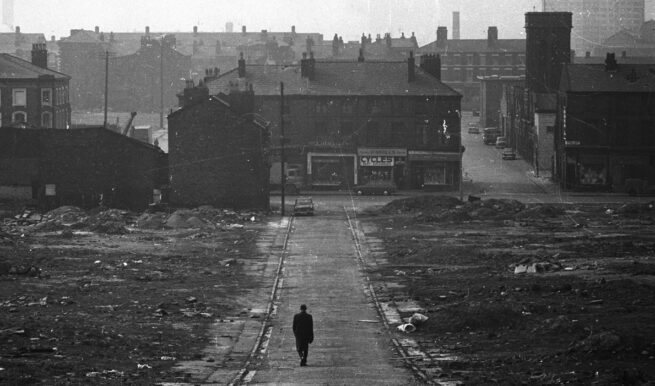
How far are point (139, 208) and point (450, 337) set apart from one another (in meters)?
45.3

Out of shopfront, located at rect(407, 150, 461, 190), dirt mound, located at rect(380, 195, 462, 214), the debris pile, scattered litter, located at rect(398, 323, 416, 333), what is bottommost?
scattered litter, located at rect(398, 323, 416, 333)

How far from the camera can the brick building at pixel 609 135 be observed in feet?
318

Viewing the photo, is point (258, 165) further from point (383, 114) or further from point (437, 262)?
point (437, 262)

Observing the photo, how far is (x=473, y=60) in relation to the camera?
189250mm

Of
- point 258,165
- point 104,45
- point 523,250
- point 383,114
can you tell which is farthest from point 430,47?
point 523,250

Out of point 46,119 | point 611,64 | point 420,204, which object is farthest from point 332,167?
point 46,119

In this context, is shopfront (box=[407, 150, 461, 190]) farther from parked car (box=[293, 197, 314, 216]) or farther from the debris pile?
the debris pile

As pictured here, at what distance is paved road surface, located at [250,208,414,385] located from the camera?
31.9 metres

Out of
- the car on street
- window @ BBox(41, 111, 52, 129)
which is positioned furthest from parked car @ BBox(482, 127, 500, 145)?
window @ BBox(41, 111, 52, 129)

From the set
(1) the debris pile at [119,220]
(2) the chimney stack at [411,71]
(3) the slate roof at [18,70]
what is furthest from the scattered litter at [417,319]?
(3) the slate roof at [18,70]

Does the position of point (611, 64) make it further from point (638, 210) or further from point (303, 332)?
point (303, 332)

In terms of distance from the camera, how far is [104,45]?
644ft

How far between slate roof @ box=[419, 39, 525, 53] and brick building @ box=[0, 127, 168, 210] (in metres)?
111

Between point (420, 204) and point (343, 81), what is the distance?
2226 cm
